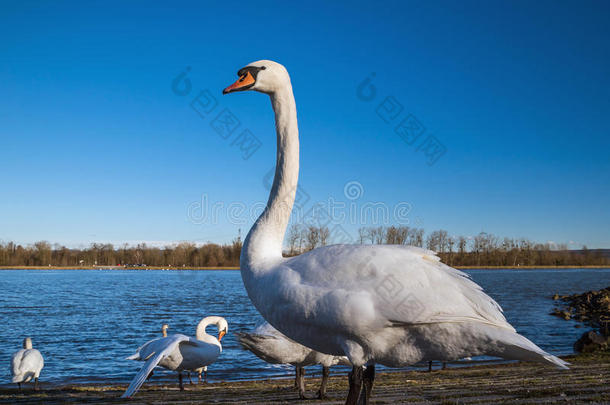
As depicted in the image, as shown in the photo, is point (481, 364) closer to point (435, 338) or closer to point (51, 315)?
point (435, 338)

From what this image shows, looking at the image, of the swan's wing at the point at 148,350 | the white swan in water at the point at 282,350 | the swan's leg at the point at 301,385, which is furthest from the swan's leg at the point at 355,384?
the swan's wing at the point at 148,350

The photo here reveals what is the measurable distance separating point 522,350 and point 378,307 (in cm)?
129

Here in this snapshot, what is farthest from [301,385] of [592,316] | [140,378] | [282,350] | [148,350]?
[592,316]

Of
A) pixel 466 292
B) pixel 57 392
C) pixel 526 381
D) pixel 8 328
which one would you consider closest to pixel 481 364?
pixel 526 381

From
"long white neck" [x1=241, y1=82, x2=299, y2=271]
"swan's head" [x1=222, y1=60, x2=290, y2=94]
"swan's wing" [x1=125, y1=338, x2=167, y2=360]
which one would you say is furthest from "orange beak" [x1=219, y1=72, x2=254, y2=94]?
"swan's wing" [x1=125, y1=338, x2=167, y2=360]

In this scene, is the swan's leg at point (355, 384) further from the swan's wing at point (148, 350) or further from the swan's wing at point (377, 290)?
the swan's wing at point (148, 350)

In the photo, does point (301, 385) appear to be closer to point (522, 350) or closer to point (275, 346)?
point (275, 346)

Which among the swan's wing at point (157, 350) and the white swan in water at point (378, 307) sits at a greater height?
the white swan in water at point (378, 307)

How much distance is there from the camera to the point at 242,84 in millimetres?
5125

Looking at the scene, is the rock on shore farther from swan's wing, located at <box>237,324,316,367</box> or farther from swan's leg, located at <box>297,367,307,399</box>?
swan's wing, located at <box>237,324,316,367</box>

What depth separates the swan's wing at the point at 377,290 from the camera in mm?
4156

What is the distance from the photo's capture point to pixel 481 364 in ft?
58.2

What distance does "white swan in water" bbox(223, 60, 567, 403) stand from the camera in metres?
4.18

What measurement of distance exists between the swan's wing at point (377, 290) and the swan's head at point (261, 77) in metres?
1.90
